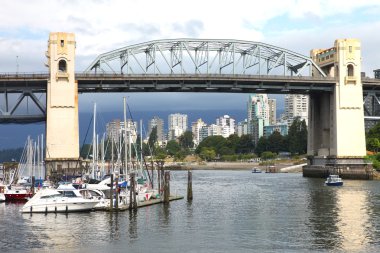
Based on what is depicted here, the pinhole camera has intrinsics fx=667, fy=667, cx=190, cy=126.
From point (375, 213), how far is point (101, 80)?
53280mm

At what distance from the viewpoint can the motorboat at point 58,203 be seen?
60.2 m

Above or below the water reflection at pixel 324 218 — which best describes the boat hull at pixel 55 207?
above

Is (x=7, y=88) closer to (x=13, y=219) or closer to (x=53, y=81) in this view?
(x=53, y=81)

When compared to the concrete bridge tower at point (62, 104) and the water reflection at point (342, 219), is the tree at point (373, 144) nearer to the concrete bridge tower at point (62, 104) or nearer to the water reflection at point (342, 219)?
the water reflection at point (342, 219)

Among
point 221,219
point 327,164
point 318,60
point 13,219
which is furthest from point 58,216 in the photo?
point 318,60

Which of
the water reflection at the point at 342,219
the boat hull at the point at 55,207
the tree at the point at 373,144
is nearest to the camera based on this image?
the water reflection at the point at 342,219

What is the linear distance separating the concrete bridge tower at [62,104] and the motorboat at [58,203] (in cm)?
3437

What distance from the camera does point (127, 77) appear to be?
102 meters

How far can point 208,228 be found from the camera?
51.1 meters

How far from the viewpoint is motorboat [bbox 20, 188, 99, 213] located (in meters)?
60.2

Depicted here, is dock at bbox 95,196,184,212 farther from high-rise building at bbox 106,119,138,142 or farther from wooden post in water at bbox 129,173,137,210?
high-rise building at bbox 106,119,138,142

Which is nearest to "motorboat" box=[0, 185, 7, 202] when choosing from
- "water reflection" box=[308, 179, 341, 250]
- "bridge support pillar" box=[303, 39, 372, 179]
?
"water reflection" box=[308, 179, 341, 250]

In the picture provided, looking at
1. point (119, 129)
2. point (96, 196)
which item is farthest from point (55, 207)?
point (119, 129)

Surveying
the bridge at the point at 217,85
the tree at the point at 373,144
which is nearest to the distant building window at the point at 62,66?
the bridge at the point at 217,85
